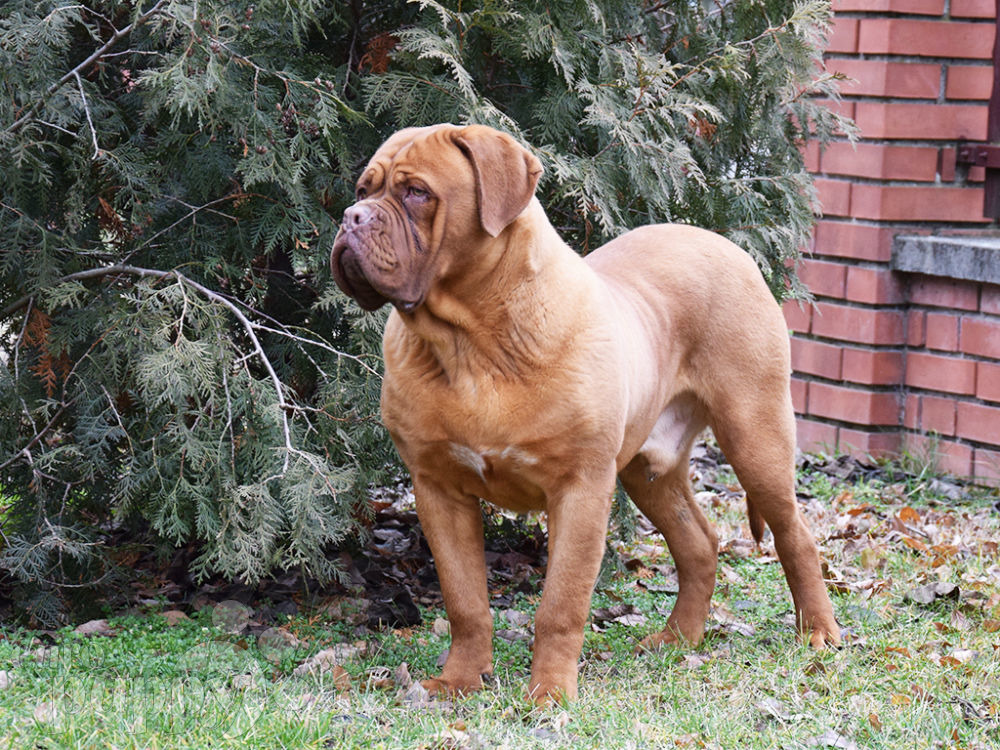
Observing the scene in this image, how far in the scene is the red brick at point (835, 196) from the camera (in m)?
8.31

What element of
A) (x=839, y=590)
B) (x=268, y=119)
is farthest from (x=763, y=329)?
(x=268, y=119)

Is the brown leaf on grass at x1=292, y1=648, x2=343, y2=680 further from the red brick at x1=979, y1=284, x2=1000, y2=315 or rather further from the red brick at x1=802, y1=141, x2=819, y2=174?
the red brick at x1=802, y1=141, x2=819, y2=174

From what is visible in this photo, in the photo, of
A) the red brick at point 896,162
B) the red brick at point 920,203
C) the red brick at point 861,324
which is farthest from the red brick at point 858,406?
the red brick at point 896,162

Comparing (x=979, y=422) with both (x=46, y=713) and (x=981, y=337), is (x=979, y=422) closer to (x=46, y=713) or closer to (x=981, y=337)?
(x=981, y=337)

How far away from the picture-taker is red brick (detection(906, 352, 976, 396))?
7832 millimetres

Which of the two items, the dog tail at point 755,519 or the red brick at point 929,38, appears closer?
the dog tail at point 755,519

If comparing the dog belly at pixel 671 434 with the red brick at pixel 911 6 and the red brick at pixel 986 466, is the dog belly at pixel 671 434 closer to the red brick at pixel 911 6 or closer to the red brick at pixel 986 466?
the red brick at pixel 986 466

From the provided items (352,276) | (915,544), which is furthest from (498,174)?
(915,544)

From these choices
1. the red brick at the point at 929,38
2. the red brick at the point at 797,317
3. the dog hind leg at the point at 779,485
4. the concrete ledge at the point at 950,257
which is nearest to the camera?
the dog hind leg at the point at 779,485

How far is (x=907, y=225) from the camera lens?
26.8 ft

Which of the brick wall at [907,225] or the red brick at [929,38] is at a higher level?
the red brick at [929,38]

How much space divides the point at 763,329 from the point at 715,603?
56.5 inches

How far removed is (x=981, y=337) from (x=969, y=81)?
1695 millimetres

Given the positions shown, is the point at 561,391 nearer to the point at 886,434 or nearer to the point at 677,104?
the point at 677,104
